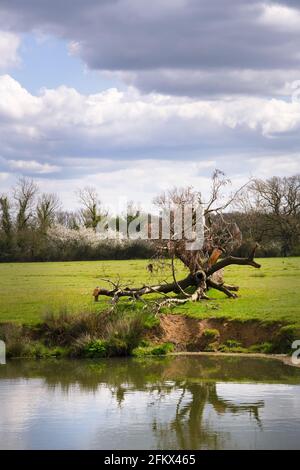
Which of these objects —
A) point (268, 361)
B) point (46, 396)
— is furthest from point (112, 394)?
point (268, 361)

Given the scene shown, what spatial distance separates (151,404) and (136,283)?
2040cm

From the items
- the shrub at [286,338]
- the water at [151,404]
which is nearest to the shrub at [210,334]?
the water at [151,404]

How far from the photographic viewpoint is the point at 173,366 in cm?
2659

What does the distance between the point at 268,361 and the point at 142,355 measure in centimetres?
438

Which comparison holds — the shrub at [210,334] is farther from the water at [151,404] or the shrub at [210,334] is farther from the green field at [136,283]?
the water at [151,404]

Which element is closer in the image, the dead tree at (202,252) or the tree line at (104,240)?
the dead tree at (202,252)

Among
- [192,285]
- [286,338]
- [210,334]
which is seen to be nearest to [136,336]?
[210,334]

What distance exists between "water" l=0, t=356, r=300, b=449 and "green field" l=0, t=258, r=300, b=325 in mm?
3505

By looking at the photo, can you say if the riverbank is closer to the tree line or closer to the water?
the water

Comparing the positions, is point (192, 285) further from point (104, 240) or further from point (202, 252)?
point (104, 240)

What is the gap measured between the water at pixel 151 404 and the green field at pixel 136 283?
11.5ft

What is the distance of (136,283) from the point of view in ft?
137

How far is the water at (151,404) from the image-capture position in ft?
58.4

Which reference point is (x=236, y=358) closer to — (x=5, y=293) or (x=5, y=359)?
(x=5, y=359)
